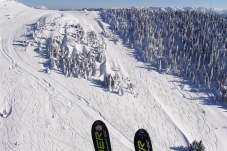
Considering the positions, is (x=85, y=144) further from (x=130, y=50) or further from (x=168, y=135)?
(x=130, y=50)

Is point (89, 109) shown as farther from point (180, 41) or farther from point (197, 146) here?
point (180, 41)

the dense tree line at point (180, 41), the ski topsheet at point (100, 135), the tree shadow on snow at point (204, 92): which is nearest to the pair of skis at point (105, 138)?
the ski topsheet at point (100, 135)

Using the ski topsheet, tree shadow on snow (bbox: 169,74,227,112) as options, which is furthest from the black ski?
tree shadow on snow (bbox: 169,74,227,112)

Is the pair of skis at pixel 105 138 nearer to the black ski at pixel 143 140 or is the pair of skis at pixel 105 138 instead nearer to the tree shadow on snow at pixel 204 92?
the black ski at pixel 143 140

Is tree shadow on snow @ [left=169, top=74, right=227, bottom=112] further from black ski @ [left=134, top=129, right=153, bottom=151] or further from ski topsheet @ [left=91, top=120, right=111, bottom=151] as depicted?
ski topsheet @ [left=91, top=120, right=111, bottom=151]

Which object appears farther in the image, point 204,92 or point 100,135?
point 204,92

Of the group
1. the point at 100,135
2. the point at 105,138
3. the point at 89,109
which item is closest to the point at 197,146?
the point at 89,109

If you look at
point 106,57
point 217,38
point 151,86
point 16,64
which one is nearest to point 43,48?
point 16,64
